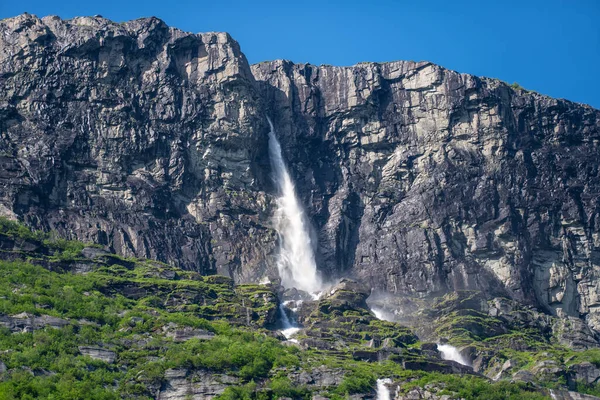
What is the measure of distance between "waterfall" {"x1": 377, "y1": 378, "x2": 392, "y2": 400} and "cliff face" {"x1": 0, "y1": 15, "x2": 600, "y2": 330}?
33792 mm

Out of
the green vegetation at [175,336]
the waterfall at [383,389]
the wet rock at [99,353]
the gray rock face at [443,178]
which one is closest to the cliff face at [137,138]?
the gray rock face at [443,178]

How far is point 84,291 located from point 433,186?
47352 mm

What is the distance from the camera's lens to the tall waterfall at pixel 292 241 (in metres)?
141

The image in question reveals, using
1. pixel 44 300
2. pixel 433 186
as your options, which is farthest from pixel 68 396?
pixel 433 186

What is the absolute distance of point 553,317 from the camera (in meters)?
133

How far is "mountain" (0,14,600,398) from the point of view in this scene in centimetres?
13350

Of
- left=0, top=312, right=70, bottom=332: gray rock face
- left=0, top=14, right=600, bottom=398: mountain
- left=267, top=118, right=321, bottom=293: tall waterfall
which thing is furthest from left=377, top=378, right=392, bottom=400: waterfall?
left=267, top=118, right=321, bottom=293: tall waterfall

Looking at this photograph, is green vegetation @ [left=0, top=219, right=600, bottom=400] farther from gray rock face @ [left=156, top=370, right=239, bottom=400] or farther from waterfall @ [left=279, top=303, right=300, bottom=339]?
waterfall @ [left=279, top=303, right=300, bottom=339]

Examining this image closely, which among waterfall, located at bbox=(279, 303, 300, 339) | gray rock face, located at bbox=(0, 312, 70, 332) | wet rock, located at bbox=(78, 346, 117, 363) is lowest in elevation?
wet rock, located at bbox=(78, 346, 117, 363)

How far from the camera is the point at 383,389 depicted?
102 metres

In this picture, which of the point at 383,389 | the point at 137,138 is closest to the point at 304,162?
the point at 137,138

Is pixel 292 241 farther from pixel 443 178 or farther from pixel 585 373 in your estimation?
pixel 585 373

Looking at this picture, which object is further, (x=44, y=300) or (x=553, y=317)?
(x=553, y=317)

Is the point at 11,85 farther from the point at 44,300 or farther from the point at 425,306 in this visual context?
the point at 425,306
